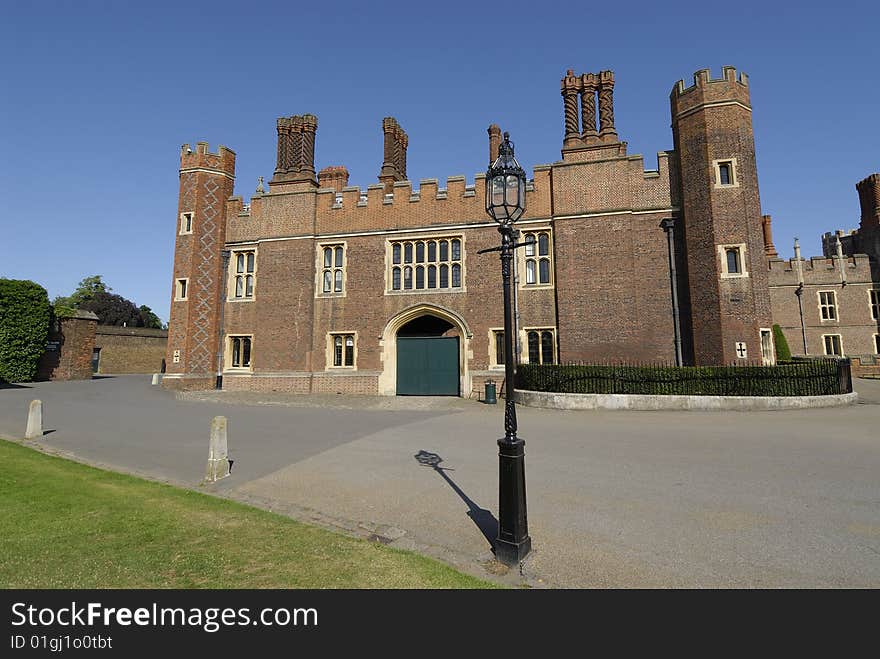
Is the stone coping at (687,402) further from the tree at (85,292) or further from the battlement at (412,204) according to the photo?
the tree at (85,292)

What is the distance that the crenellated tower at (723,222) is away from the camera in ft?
48.3

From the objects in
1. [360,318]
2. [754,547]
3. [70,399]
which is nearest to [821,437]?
[754,547]

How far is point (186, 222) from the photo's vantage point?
2153 cm

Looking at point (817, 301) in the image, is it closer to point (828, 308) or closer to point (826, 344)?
point (828, 308)

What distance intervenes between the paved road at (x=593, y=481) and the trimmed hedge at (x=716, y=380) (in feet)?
2.93

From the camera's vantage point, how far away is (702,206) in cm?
1554

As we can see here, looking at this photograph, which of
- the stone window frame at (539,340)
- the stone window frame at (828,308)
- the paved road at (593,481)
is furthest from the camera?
the stone window frame at (828,308)

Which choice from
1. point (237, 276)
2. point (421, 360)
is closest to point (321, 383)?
point (421, 360)

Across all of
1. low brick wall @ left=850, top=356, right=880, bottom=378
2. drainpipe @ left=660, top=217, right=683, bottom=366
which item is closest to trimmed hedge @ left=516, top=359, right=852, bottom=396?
drainpipe @ left=660, top=217, right=683, bottom=366

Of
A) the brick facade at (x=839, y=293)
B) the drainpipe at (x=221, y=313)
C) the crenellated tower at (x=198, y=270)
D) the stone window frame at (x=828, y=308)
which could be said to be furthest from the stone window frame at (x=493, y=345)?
the stone window frame at (x=828, y=308)

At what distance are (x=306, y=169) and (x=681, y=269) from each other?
56.8 feet

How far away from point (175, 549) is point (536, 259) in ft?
54.5

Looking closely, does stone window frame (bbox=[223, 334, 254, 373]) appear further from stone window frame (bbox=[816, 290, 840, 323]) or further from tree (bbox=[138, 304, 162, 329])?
tree (bbox=[138, 304, 162, 329])
